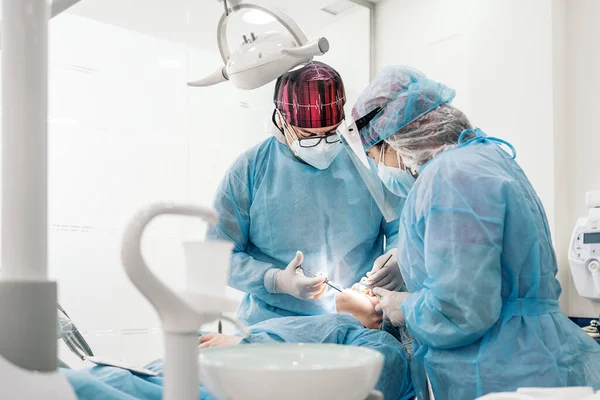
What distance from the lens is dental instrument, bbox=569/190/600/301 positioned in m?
2.50

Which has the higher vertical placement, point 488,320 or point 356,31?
point 356,31

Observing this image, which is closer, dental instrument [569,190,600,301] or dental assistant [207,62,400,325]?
dental assistant [207,62,400,325]

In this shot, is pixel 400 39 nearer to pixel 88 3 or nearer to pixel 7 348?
pixel 88 3

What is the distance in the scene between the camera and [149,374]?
1200 mm

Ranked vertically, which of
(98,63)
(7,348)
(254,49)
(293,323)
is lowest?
(293,323)

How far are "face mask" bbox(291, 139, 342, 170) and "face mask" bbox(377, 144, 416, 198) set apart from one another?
0.19m

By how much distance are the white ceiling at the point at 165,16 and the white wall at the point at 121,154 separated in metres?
0.04

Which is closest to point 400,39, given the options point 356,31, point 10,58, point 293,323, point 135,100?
point 356,31

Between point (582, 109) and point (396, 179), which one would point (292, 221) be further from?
point (582, 109)

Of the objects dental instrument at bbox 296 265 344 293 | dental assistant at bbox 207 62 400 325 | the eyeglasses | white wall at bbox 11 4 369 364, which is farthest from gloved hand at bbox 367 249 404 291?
white wall at bbox 11 4 369 364

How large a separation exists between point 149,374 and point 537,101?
2.30 m

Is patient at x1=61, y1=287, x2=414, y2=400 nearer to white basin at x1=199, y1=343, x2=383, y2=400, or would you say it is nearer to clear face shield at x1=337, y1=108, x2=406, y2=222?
clear face shield at x1=337, y1=108, x2=406, y2=222

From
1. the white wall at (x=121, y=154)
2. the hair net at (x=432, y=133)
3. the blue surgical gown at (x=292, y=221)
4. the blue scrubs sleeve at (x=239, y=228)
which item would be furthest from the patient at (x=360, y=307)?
the white wall at (x=121, y=154)

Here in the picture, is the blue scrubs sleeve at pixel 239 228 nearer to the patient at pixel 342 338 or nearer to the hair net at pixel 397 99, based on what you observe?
the patient at pixel 342 338
